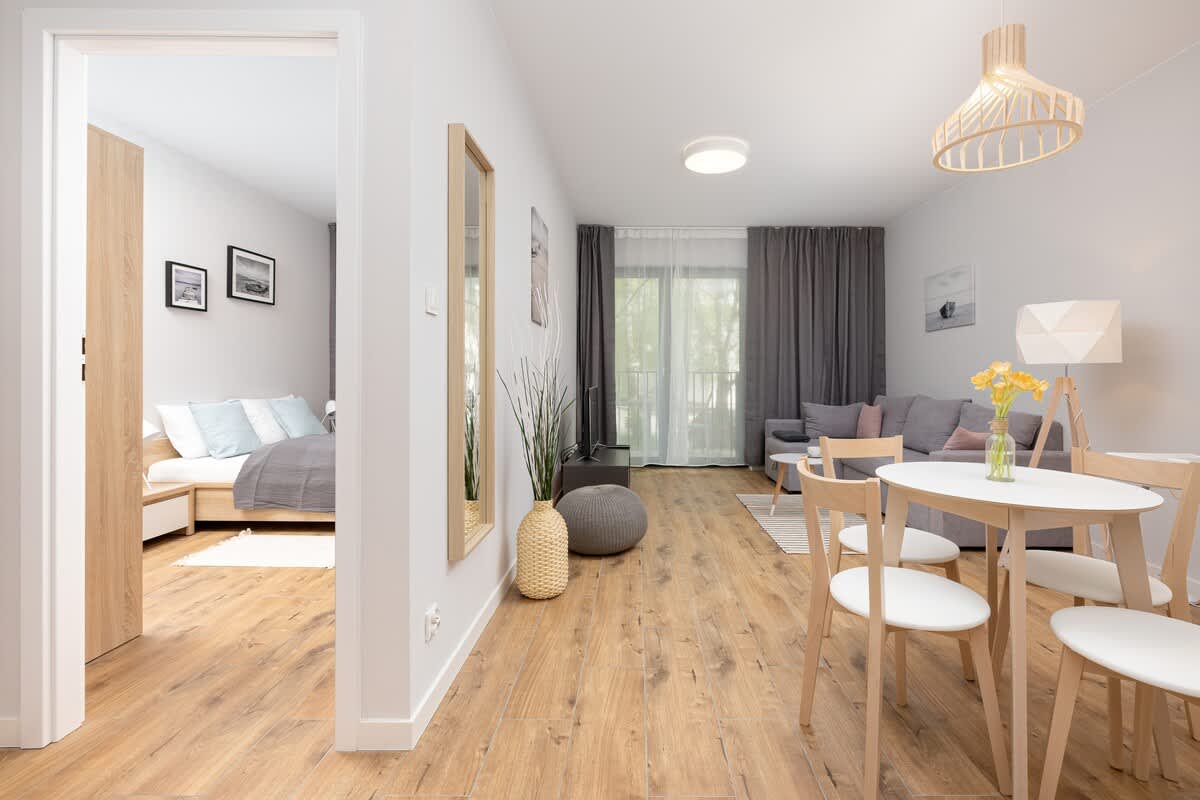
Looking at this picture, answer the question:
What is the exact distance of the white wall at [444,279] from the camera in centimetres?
166

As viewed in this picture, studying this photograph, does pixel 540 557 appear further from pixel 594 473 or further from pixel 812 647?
pixel 594 473

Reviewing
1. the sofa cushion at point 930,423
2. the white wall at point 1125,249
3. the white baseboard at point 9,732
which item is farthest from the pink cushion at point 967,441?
the white baseboard at point 9,732

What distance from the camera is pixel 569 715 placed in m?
1.74

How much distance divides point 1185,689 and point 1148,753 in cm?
58

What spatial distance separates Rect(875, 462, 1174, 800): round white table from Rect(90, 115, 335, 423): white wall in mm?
3789

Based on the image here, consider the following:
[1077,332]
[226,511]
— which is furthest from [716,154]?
[226,511]

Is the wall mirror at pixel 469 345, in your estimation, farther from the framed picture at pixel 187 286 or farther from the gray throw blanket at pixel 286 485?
the framed picture at pixel 187 286

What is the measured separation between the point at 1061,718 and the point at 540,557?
190cm

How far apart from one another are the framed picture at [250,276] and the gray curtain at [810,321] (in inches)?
188

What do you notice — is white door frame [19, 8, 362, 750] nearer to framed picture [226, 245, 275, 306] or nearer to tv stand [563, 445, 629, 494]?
tv stand [563, 445, 629, 494]

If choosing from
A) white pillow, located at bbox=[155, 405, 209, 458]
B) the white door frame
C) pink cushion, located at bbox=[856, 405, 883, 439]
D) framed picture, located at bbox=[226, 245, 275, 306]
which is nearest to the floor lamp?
pink cushion, located at bbox=[856, 405, 883, 439]

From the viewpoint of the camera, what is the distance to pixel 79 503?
1.66m

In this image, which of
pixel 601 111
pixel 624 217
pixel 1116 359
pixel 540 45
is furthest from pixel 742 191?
pixel 1116 359

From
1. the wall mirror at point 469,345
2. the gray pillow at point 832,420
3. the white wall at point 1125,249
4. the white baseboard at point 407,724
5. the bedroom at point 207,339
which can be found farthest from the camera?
the gray pillow at point 832,420
